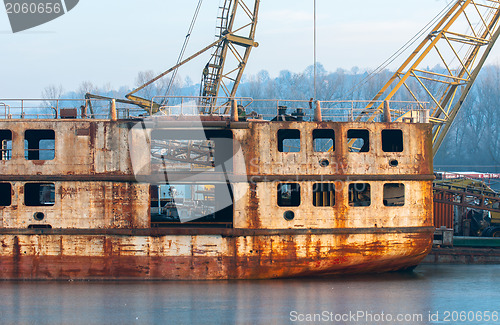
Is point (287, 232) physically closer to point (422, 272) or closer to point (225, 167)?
point (225, 167)

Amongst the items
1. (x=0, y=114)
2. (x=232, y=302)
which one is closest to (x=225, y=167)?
(x=232, y=302)

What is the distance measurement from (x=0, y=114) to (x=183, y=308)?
1035 centimetres

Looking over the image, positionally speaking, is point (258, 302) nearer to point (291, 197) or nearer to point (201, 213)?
point (291, 197)

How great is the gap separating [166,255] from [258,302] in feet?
13.1

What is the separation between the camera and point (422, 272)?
78.2 ft

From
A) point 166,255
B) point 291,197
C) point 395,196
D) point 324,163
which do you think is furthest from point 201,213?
point 395,196

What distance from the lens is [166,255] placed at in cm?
2061

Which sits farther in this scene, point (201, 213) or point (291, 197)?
point (201, 213)

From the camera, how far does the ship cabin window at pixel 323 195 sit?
21484 millimetres

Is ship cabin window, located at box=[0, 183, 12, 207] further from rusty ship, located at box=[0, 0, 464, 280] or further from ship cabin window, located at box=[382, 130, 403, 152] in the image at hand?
ship cabin window, located at box=[382, 130, 403, 152]

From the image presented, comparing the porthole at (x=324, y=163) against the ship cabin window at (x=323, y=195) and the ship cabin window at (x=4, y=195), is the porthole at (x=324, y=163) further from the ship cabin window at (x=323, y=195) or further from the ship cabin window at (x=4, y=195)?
the ship cabin window at (x=4, y=195)

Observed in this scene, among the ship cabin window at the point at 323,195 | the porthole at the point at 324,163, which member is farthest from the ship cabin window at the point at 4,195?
the porthole at the point at 324,163

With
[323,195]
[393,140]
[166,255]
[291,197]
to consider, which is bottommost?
[166,255]

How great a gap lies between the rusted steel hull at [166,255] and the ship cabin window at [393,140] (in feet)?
14.1
